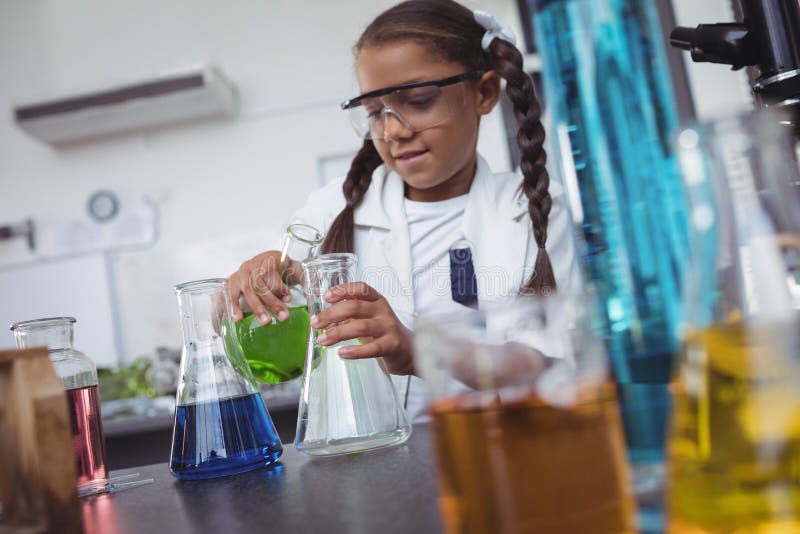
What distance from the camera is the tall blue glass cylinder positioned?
12.6 inches

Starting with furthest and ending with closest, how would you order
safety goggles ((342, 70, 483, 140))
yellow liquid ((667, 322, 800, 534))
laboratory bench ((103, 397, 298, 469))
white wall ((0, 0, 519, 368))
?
white wall ((0, 0, 519, 368)) → laboratory bench ((103, 397, 298, 469)) → safety goggles ((342, 70, 483, 140)) → yellow liquid ((667, 322, 800, 534))

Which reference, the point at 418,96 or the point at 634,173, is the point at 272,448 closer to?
the point at 634,173

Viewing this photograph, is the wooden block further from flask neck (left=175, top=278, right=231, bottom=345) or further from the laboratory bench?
the laboratory bench

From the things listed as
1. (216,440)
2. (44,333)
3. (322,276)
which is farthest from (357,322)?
(44,333)

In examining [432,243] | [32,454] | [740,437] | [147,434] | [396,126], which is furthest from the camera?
[147,434]

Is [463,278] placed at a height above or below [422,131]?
below

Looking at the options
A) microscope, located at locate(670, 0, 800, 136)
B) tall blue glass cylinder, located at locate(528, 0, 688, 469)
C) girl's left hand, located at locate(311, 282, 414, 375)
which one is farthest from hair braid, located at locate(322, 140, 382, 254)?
tall blue glass cylinder, located at locate(528, 0, 688, 469)

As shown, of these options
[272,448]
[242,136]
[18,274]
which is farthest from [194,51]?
[272,448]

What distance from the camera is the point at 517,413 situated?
0.27 metres

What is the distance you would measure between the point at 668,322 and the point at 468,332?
0.33 ft

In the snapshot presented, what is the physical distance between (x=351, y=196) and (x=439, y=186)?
18 centimetres

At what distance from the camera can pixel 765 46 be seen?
667 millimetres

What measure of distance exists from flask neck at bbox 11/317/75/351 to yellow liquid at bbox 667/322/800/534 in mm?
518

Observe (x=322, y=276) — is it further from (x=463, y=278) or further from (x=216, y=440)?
(x=463, y=278)
